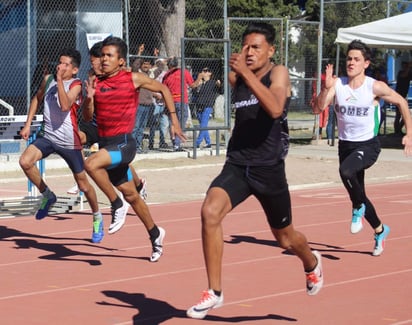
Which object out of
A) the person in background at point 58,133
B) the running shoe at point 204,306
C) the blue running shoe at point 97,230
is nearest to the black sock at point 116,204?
the blue running shoe at point 97,230

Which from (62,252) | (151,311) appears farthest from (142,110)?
(151,311)

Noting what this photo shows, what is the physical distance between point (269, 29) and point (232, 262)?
3515 millimetres

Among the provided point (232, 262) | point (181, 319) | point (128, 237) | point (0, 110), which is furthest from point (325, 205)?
point (0, 110)

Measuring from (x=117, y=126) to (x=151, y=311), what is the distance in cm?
290

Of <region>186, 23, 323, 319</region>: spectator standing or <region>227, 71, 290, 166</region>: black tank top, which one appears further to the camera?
<region>227, 71, 290, 166</region>: black tank top

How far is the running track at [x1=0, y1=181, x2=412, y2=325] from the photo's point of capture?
8148 mm

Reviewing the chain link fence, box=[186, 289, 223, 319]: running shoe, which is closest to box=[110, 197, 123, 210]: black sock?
box=[186, 289, 223, 319]: running shoe

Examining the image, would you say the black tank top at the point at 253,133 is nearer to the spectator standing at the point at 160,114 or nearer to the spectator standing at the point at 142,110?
the spectator standing at the point at 142,110

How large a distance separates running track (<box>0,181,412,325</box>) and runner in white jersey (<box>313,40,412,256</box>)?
54 cm

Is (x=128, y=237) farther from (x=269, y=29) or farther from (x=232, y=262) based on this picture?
(x=269, y=29)

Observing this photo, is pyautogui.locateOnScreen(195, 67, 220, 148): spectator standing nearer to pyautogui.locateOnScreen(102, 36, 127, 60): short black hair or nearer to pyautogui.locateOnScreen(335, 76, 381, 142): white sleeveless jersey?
pyautogui.locateOnScreen(335, 76, 381, 142): white sleeveless jersey

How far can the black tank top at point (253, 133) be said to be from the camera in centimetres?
761

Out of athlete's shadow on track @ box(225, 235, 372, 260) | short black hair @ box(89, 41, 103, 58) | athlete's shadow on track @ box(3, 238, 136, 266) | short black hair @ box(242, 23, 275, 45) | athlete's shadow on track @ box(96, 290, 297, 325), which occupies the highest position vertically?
short black hair @ box(242, 23, 275, 45)

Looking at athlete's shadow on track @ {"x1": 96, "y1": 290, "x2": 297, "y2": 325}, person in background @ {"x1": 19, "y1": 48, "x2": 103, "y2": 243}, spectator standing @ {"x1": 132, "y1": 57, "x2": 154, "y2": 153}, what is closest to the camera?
athlete's shadow on track @ {"x1": 96, "y1": 290, "x2": 297, "y2": 325}
